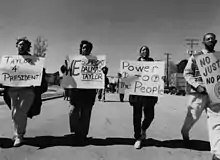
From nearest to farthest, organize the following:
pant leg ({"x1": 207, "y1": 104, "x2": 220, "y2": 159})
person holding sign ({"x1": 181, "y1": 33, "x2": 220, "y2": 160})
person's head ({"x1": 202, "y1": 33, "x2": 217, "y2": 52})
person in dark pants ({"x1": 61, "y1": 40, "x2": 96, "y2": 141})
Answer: pant leg ({"x1": 207, "y1": 104, "x2": 220, "y2": 159}), person holding sign ({"x1": 181, "y1": 33, "x2": 220, "y2": 160}), person's head ({"x1": 202, "y1": 33, "x2": 217, "y2": 52}), person in dark pants ({"x1": 61, "y1": 40, "x2": 96, "y2": 141})

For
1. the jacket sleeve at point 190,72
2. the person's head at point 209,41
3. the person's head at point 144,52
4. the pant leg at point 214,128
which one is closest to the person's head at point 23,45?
the person's head at point 144,52

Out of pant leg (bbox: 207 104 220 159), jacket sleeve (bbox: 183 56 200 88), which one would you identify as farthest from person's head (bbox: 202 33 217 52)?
pant leg (bbox: 207 104 220 159)

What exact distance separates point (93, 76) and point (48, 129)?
277 cm

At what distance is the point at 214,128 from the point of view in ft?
15.1

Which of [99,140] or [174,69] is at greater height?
[174,69]

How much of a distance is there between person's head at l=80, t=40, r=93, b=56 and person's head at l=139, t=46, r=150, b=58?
1.03m

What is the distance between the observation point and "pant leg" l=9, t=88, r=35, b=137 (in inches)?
227

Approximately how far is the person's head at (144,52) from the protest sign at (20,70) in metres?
1.96

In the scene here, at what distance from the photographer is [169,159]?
17.0 feet

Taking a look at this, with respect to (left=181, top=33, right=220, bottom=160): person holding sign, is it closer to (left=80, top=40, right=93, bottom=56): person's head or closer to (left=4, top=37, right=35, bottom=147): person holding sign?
(left=80, top=40, right=93, bottom=56): person's head

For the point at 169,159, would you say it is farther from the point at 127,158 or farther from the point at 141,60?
the point at 141,60

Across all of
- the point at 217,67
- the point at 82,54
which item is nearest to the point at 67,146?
the point at 82,54

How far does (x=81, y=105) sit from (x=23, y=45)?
161 centimetres

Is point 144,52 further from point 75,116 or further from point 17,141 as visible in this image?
point 17,141
